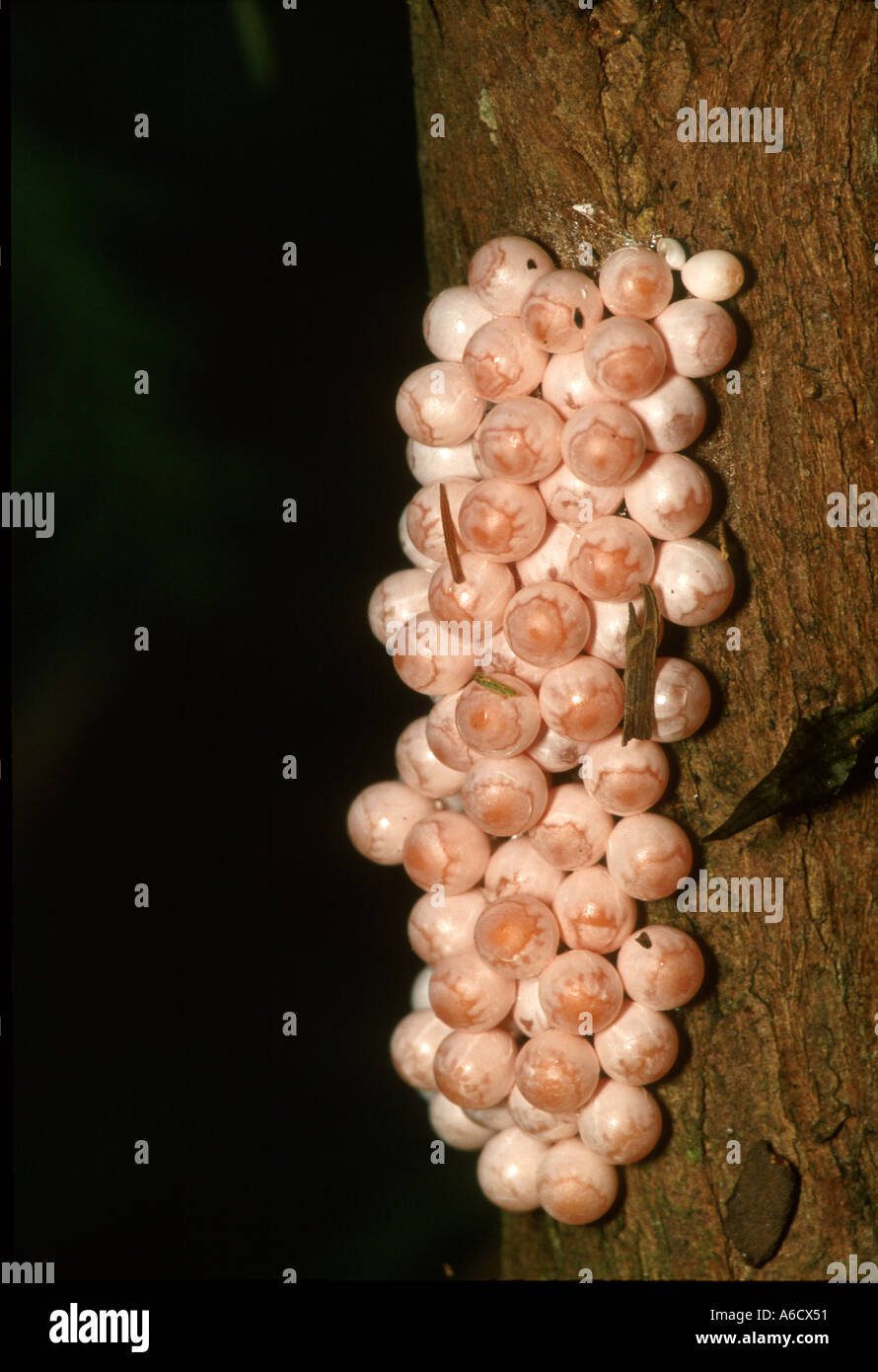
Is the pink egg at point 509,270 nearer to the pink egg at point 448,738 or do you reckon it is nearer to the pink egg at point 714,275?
the pink egg at point 714,275

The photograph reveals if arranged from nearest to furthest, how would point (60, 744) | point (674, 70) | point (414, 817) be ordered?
point (674, 70) → point (414, 817) → point (60, 744)

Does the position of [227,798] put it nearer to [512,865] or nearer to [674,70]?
[512,865]

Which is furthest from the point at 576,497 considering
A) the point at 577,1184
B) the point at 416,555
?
the point at 577,1184

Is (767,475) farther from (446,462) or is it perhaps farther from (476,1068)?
(476,1068)

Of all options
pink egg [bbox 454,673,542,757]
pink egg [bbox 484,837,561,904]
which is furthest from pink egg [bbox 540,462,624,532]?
pink egg [bbox 484,837,561,904]

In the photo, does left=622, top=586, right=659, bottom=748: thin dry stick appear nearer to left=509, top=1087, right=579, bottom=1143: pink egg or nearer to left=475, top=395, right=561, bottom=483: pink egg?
left=475, top=395, right=561, bottom=483: pink egg
